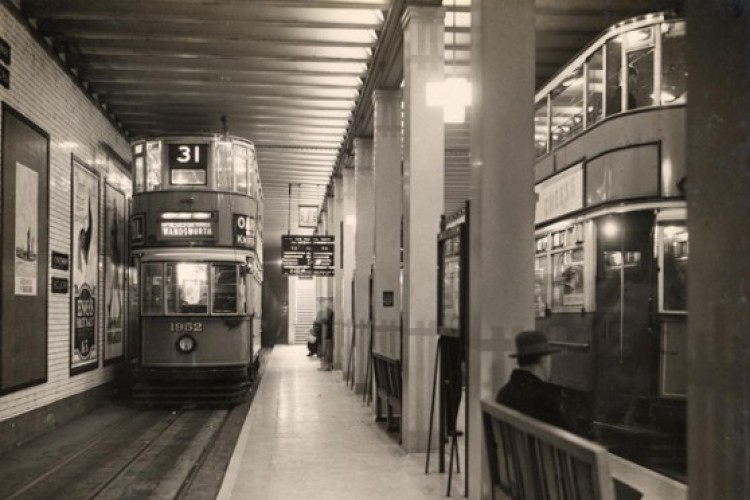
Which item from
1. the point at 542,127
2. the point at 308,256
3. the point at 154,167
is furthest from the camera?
the point at 308,256

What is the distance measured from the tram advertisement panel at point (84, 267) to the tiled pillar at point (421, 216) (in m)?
6.55

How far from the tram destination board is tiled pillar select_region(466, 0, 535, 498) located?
17889 millimetres

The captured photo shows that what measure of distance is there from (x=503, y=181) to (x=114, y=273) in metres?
12.2

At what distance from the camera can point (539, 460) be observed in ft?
14.3

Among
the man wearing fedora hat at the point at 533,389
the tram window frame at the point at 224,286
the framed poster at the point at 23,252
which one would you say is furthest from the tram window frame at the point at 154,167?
the man wearing fedora hat at the point at 533,389

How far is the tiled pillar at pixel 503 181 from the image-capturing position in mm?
6898

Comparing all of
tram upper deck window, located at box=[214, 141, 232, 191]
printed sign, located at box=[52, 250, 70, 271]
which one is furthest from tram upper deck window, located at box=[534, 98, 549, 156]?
printed sign, located at box=[52, 250, 70, 271]

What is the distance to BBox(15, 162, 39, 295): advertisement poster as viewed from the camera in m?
10.4

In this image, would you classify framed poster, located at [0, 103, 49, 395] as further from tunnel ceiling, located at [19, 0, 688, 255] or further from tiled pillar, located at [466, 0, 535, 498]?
tiled pillar, located at [466, 0, 535, 498]

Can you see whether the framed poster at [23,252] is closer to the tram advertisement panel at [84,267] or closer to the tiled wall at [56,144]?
the tiled wall at [56,144]

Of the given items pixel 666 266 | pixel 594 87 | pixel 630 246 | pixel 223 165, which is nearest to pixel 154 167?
pixel 223 165

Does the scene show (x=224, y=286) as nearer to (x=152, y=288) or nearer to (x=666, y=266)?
(x=152, y=288)

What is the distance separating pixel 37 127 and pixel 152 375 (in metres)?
5.44

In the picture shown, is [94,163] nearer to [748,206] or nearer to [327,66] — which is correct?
[327,66]
